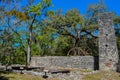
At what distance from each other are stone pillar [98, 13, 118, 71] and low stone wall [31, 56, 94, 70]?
4.98 ft

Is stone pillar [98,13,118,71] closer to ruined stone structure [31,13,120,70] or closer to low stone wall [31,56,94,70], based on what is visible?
ruined stone structure [31,13,120,70]

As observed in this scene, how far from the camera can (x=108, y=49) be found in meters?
18.8

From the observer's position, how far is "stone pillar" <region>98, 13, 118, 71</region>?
734 inches

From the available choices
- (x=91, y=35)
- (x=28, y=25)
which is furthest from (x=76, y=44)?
(x=28, y=25)

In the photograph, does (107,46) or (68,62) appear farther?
(68,62)

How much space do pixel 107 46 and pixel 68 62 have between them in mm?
4109

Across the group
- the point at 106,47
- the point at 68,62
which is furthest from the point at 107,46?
the point at 68,62

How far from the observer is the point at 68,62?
70.2 feet

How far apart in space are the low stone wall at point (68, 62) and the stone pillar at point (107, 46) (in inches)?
59.8

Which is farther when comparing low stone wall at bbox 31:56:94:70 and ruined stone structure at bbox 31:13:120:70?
low stone wall at bbox 31:56:94:70

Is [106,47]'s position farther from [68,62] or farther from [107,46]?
[68,62]

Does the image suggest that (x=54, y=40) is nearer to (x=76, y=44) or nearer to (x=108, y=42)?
(x=76, y=44)

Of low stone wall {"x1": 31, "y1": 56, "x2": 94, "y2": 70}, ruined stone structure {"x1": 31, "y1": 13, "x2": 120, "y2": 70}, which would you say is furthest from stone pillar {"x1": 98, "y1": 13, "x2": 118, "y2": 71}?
low stone wall {"x1": 31, "y1": 56, "x2": 94, "y2": 70}

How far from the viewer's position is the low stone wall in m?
20.4
